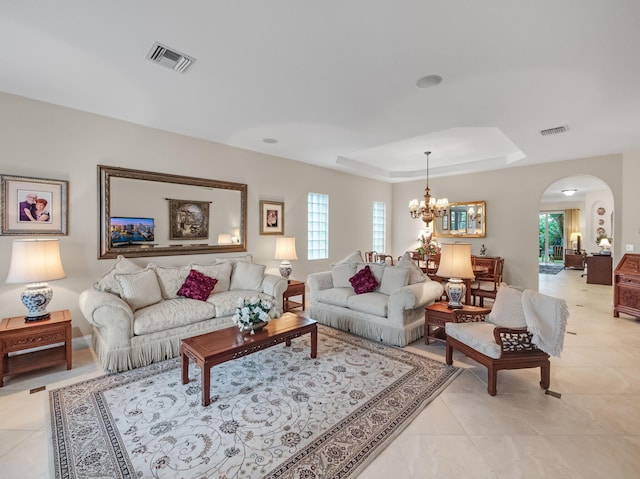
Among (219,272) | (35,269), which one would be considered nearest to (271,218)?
(219,272)

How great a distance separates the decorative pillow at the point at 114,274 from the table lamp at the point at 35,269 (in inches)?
16.5

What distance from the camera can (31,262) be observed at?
2873mm

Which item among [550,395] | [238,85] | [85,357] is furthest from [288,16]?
[85,357]

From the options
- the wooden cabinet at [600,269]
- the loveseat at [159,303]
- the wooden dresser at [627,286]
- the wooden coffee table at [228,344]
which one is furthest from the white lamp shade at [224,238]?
the wooden cabinet at [600,269]

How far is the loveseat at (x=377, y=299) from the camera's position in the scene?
3.67m

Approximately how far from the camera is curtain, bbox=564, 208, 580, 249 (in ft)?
39.2

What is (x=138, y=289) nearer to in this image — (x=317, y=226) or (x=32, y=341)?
(x=32, y=341)

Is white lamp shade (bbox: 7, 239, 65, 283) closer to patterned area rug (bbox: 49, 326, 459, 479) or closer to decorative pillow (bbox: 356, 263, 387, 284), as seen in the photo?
patterned area rug (bbox: 49, 326, 459, 479)

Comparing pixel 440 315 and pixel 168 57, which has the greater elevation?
pixel 168 57

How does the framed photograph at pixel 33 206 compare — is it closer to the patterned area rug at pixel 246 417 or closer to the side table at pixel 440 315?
the patterned area rug at pixel 246 417

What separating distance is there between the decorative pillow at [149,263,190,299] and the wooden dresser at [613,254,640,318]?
6.81 metres

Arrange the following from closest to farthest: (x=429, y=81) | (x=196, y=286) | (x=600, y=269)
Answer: (x=429, y=81)
(x=196, y=286)
(x=600, y=269)

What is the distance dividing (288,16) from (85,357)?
3.92 metres

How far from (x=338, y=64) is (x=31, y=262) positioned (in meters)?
3.43
